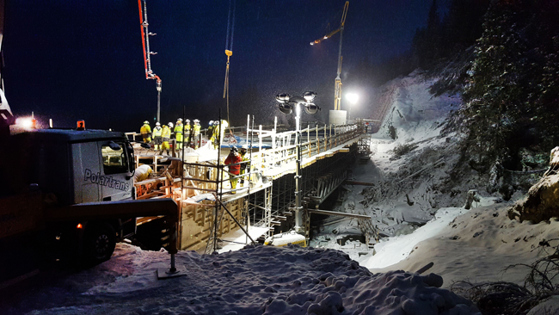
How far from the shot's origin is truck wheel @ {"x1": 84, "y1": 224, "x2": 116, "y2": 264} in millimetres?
6169

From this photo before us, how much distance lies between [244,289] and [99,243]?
3264 millimetres

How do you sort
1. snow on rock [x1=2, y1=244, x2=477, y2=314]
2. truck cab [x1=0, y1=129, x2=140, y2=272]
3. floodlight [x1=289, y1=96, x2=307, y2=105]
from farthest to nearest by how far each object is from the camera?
floodlight [x1=289, y1=96, x2=307, y2=105]
truck cab [x1=0, y1=129, x2=140, y2=272]
snow on rock [x1=2, y1=244, x2=477, y2=314]

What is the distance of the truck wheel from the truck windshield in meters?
1.35

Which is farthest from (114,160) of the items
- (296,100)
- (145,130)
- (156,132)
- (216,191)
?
(145,130)

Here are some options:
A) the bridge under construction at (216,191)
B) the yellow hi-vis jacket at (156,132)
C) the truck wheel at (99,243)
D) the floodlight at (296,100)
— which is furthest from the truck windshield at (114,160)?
the yellow hi-vis jacket at (156,132)

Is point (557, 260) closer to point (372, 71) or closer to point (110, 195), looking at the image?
point (110, 195)

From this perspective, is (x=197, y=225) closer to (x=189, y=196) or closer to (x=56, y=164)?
(x=189, y=196)

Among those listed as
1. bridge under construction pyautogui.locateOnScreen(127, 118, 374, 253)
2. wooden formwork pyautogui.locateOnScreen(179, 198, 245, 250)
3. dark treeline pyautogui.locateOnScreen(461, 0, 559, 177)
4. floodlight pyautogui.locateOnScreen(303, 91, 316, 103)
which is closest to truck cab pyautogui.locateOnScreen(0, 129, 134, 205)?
bridge under construction pyautogui.locateOnScreen(127, 118, 374, 253)

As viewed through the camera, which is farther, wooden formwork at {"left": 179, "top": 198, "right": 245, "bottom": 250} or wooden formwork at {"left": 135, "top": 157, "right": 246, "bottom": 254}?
wooden formwork at {"left": 179, "top": 198, "right": 245, "bottom": 250}

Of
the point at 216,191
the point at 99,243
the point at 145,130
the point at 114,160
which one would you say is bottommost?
the point at 99,243

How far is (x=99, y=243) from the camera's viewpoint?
6.47 meters

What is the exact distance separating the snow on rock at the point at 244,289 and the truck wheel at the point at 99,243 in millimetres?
207

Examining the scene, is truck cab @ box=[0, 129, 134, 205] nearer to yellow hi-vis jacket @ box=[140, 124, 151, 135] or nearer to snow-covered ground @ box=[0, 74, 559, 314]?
snow-covered ground @ box=[0, 74, 559, 314]

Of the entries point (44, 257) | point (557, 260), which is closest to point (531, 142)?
point (557, 260)
